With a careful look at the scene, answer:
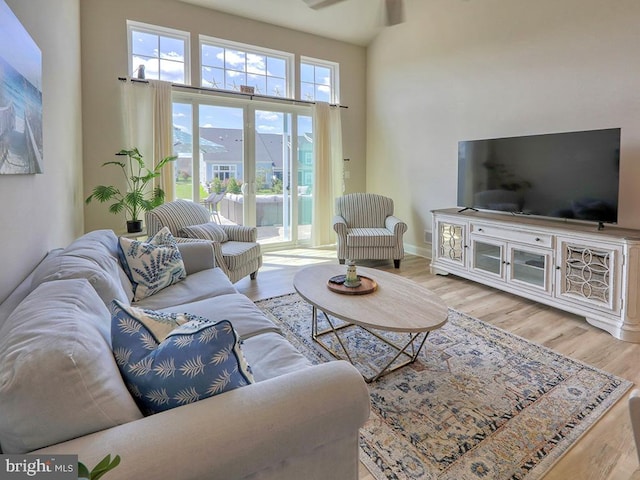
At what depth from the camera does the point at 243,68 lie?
16.4 feet

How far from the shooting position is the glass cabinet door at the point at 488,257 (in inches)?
138

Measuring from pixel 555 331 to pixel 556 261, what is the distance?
594mm

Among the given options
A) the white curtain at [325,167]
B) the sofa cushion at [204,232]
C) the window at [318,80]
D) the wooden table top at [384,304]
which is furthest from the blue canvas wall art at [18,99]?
the window at [318,80]

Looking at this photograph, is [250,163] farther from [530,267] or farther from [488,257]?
[530,267]

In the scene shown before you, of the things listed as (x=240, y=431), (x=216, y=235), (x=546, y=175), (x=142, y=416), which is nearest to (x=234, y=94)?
(x=216, y=235)

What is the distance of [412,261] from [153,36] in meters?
4.30

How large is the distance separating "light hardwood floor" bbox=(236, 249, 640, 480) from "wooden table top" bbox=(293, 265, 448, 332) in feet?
2.24

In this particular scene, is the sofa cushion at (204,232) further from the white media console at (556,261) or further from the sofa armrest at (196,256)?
the white media console at (556,261)

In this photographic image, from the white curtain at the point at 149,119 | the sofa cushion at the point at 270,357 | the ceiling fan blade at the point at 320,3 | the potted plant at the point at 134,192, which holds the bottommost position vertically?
the sofa cushion at the point at 270,357

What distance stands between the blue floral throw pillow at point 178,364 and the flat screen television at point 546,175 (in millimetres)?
3133

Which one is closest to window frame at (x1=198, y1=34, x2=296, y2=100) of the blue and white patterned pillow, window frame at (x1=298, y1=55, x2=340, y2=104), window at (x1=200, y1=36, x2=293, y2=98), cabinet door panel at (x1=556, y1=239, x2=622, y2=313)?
window at (x1=200, y1=36, x2=293, y2=98)

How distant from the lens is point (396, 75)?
5.33m

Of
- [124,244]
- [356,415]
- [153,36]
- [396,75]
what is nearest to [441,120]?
[396,75]

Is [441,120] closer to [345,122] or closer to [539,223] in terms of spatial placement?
[345,122]
